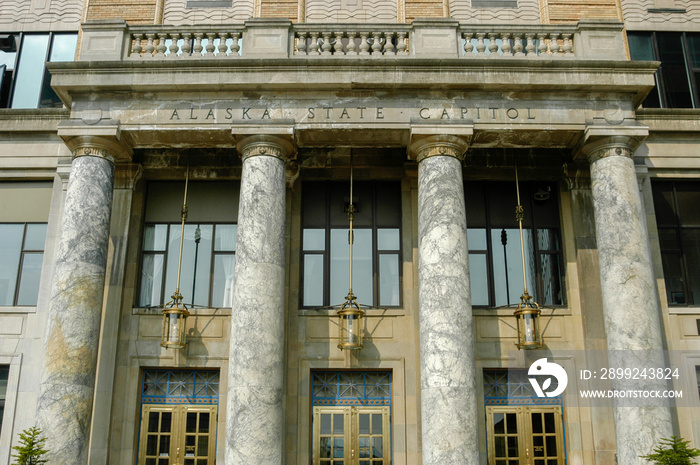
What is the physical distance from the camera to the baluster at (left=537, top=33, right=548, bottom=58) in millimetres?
14108

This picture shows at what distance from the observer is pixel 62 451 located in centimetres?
1161

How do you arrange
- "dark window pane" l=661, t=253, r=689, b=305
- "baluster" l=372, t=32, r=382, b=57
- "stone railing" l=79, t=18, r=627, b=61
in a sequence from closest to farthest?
"stone railing" l=79, t=18, r=627, b=61
"baluster" l=372, t=32, r=382, b=57
"dark window pane" l=661, t=253, r=689, b=305

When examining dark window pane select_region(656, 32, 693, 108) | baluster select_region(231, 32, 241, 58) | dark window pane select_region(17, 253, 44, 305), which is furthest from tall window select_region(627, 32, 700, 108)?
dark window pane select_region(17, 253, 44, 305)

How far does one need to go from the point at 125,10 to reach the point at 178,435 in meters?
11.0

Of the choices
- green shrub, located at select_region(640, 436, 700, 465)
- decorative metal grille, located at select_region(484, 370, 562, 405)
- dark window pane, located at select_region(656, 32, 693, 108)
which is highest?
dark window pane, located at select_region(656, 32, 693, 108)

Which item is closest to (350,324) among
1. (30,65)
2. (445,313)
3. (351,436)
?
(351,436)

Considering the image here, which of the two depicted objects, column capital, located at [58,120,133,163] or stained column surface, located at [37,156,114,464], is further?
column capital, located at [58,120,133,163]

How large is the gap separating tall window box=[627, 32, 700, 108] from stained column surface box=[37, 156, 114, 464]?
43.7 feet

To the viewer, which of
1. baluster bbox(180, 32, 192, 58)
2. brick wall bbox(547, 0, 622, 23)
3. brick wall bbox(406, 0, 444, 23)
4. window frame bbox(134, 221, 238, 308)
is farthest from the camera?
brick wall bbox(547, 0, 622, 23)

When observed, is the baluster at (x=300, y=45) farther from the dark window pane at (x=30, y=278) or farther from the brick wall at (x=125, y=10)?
the dark window pane at (x=30, y=278)

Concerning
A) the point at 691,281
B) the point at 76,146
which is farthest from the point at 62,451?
the point at 691,281

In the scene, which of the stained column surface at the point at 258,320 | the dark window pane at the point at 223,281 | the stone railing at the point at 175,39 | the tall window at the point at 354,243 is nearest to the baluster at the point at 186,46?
the stone railing at the point at 175,39

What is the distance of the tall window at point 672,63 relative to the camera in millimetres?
16500

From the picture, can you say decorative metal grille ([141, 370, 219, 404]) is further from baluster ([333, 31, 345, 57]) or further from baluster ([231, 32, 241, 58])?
baluster ([333, 31, 345, 57])
